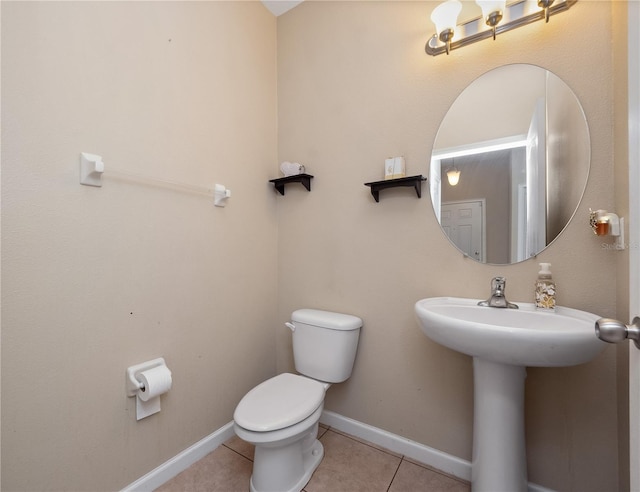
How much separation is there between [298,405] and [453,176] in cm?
124

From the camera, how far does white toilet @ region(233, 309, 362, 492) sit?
3.62 ft

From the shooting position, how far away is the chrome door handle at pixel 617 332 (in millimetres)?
513

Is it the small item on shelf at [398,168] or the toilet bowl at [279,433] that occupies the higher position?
the small item on shelf at [398,168]

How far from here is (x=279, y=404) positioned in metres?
1.20

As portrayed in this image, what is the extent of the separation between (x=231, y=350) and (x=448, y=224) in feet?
4.33

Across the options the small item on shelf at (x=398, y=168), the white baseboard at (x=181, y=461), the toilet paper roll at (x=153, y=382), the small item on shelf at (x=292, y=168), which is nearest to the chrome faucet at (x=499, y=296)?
the small item on shelf at (x=398, y=168)

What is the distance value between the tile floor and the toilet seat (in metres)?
0.39

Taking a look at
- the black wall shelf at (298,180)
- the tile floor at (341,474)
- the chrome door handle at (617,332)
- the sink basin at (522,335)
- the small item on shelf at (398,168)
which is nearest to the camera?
the chrome door handle at (617,332)

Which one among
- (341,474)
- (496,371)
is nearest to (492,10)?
(496,371)

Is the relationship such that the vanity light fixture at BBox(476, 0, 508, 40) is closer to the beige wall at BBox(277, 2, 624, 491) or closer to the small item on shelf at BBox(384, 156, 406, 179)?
the beige wall at BBox(277, 2, 624, 491)

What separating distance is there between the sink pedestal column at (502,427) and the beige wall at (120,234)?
1221 millimetres

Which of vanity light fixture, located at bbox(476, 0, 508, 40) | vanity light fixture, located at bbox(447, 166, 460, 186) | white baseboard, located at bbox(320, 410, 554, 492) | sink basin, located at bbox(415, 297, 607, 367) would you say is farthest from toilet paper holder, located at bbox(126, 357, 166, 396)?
vanity light fixture, located at bbox(476, 0, 508, 40)

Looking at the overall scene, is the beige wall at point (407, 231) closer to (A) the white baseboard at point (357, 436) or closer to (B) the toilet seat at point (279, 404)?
(A) the white baseboard at point (357, 436)

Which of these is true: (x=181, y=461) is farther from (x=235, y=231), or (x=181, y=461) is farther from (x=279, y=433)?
(x=235, y=231)
